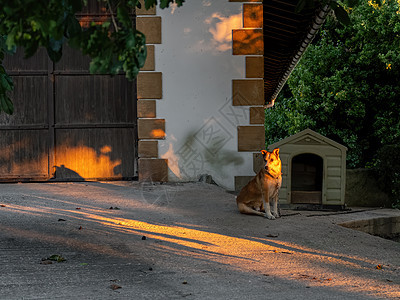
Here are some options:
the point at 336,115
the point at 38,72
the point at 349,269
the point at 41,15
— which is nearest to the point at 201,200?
the point at 349,269

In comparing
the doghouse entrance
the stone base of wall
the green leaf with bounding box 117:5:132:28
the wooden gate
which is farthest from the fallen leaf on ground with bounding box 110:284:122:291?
the stone base of wall

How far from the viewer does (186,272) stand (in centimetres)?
446

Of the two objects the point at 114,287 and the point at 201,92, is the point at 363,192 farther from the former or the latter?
the point at 114,287

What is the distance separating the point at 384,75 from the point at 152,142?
13374mm

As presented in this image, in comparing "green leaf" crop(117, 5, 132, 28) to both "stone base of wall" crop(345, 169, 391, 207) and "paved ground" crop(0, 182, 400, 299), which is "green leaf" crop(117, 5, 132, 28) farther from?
"stone base of wall" crop(345, 169, 391, 207)

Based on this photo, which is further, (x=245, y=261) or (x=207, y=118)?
(x=207, y=118)

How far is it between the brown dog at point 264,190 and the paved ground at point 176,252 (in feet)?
0.56

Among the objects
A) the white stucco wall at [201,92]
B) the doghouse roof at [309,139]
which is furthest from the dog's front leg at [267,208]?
the doghouse roof at [309,139]

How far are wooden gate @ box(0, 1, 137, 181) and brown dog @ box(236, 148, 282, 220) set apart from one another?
3.25 meters

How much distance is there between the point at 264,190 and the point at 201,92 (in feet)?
9.18

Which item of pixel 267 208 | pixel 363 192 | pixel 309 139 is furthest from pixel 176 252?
pixel 363 192

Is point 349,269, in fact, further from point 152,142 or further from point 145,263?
point 152,142

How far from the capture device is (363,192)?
1248 cm

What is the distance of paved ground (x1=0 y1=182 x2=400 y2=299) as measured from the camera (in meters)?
4.00
